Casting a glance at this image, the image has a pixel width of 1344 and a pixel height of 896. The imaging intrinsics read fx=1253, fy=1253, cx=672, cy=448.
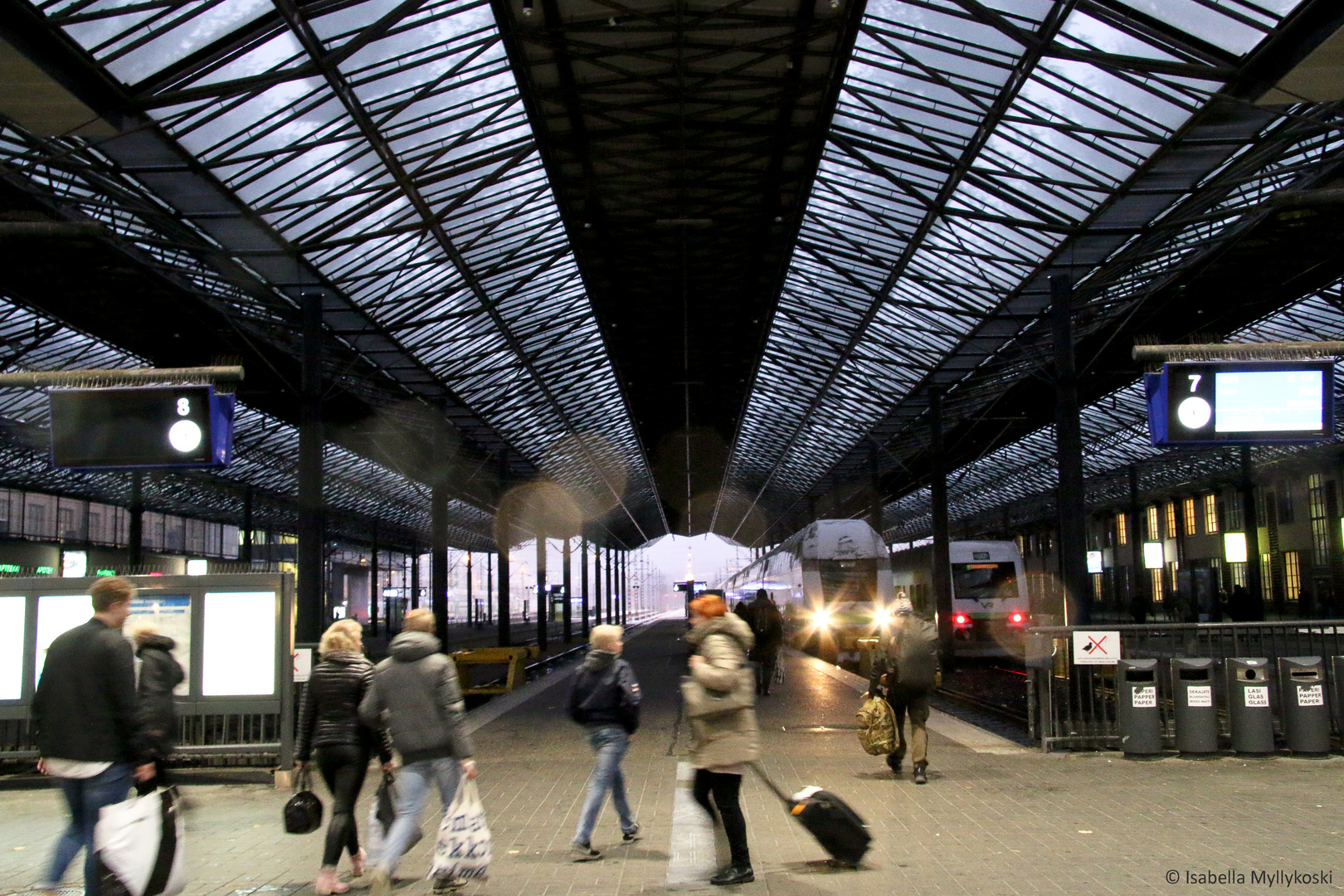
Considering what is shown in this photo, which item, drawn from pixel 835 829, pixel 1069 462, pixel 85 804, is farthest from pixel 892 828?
pixel 1069 462

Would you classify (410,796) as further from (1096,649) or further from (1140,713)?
(1096,649)

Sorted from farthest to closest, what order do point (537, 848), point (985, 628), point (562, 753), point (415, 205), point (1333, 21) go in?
point (985, 628)
point (415, 205)
point (562, 753)
point (1333, 21)
point (537, 848)

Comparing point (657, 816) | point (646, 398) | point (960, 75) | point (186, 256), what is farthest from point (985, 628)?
point (657, 816)

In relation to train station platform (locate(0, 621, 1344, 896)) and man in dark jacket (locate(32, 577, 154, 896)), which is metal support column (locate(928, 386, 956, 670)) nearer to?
train station platform (locate(0, 621, 1344, 896))

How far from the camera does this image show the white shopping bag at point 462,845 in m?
7.15

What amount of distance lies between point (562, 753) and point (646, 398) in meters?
30.3

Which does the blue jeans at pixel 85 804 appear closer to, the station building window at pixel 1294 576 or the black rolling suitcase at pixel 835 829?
the black rolling suitcase at pixel 835 829

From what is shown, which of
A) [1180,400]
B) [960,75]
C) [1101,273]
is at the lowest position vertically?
[1180,400]

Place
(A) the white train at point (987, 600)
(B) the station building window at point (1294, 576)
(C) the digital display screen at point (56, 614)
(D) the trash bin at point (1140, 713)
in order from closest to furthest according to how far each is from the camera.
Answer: (C) the digital display screen at point (56, 614) < (D) the trash bin at point (1140, 713) < (A) the white train at point (987, 600) < (B) the station building window at point (1294, 576)

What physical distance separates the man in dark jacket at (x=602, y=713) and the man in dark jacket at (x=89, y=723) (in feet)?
9.84

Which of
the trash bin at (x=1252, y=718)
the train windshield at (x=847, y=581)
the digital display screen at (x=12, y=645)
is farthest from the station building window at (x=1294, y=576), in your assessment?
the digital display screen at (x=12, y=645)

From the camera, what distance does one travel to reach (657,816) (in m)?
10.1

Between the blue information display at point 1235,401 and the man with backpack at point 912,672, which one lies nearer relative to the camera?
the man with backpack at point 912,672

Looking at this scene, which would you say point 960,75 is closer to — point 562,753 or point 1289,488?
point 562,753
